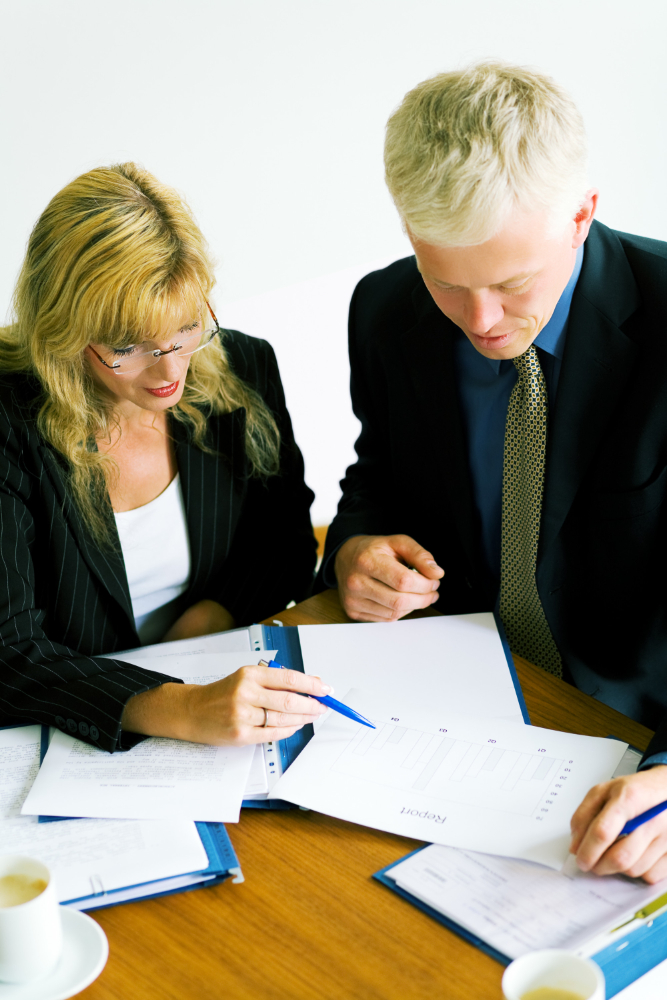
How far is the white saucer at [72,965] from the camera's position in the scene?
0.86 meters

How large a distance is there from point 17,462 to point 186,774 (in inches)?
26.2

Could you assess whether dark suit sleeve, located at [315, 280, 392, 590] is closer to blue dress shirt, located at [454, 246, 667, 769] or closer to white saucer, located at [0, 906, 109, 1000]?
blue dress shirt, located at [454, 246, 667, 769]

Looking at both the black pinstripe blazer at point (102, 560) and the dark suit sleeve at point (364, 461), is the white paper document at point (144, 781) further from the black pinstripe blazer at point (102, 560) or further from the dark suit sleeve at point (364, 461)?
the dark suit sleeve at point (364, 461)

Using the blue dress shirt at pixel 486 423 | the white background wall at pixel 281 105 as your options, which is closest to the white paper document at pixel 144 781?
the blue dress shirt at pixel 486 423

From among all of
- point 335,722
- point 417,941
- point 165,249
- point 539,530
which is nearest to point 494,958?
point 417,941

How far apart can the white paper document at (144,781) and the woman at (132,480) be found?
0.02 metres

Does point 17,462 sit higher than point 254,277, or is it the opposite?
point 254,277

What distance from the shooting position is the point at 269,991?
0.88 meters

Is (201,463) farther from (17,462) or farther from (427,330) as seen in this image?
(427,330)

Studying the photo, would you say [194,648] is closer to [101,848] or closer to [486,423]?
[101,848]

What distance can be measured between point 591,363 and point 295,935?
905mm

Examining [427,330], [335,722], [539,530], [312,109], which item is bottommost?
[335,722]

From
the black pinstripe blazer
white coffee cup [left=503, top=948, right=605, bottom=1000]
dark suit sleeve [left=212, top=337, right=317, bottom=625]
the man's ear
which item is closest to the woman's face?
the black pinstripe blazer

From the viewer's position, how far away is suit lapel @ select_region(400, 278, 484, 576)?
61.9 inches
